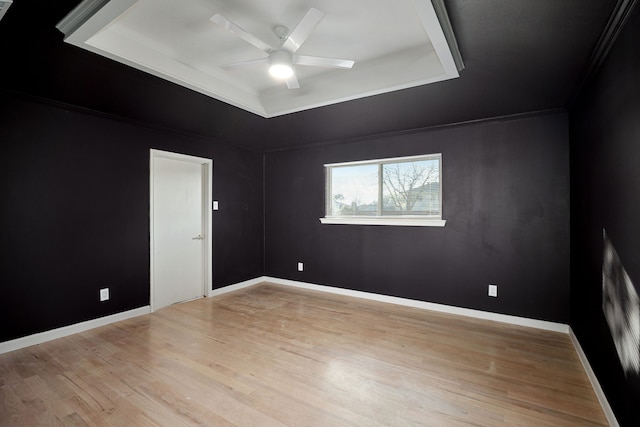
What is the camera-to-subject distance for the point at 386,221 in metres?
4.18

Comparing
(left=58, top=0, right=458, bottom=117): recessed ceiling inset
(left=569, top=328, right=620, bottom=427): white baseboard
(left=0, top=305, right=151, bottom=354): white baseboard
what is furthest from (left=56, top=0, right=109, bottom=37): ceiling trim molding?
(left=569, top=328, right=620, bottom=427): white baseboard

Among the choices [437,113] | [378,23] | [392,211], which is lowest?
[392,211]

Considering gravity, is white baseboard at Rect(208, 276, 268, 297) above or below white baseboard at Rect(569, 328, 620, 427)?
above

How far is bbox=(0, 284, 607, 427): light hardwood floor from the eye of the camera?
74.6 inches

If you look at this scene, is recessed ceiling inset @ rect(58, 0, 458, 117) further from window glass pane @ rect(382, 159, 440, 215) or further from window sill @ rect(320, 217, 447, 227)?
window sill @ rect(320, 217, 447, 227)

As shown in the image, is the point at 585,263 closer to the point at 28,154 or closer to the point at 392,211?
the point at 392,211

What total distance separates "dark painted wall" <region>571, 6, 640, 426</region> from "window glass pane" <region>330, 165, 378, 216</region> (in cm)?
226

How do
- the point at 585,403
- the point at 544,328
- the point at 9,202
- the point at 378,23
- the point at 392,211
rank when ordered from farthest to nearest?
the point at 392,211, the point at 544,328, the point at 9,202, the point at 378,23, the point at 585,403

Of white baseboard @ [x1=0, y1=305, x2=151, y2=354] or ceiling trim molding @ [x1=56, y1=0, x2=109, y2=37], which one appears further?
white baseboard @ [x1=0, y1=305, x2=151, y2=354]

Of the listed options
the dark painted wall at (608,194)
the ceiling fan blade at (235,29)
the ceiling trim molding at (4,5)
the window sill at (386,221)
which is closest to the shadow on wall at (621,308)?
the dark painted wall at (608,194)

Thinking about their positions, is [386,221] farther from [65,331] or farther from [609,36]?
[65,331]

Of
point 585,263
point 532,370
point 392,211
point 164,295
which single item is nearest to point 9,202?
point 164,295

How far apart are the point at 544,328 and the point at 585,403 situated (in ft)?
4.49

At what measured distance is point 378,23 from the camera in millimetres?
2383
